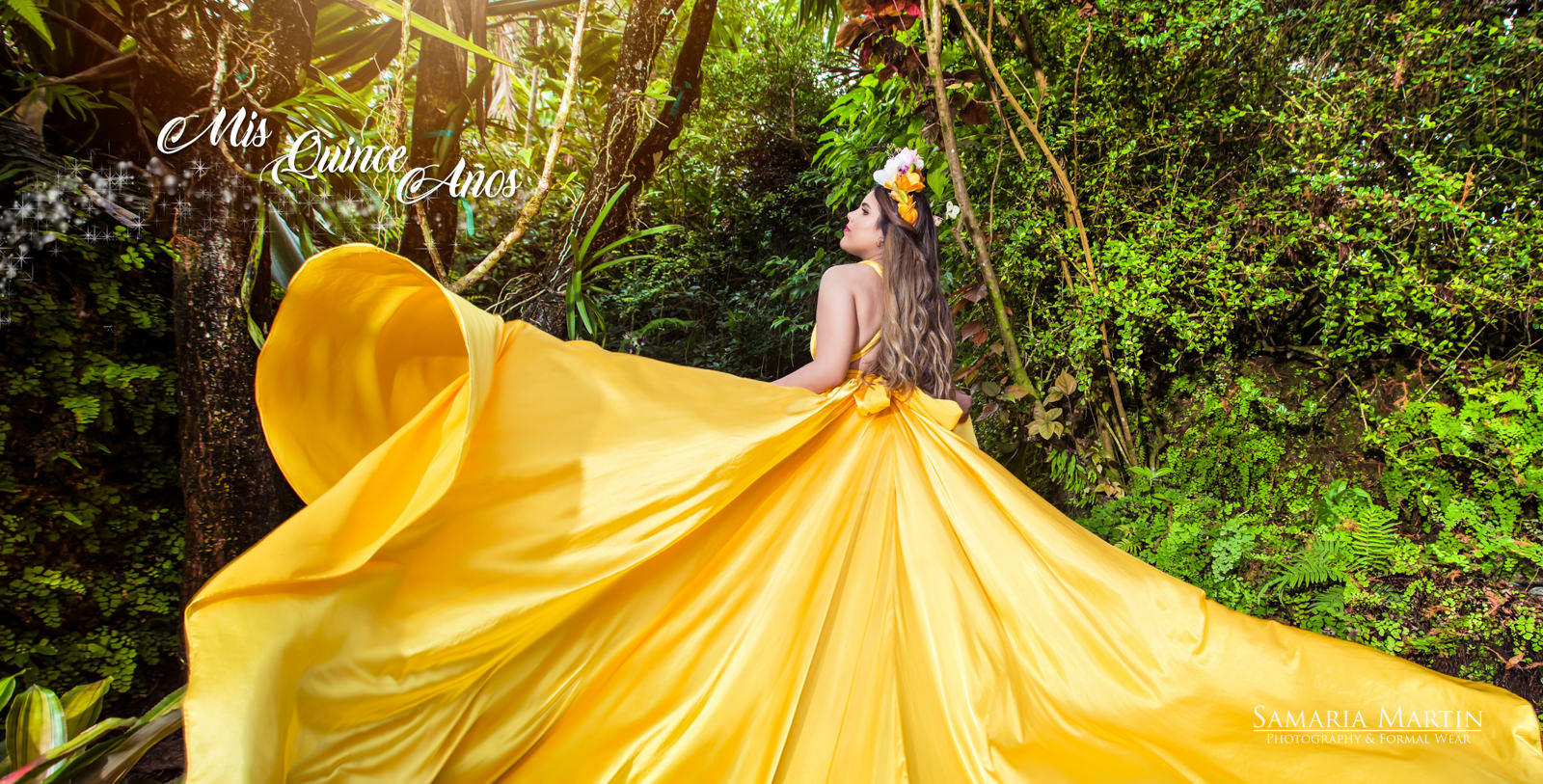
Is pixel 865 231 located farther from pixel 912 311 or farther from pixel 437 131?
pixel 437 131

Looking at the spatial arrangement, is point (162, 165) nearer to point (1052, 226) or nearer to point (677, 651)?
point (677, 651)

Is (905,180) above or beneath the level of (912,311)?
above

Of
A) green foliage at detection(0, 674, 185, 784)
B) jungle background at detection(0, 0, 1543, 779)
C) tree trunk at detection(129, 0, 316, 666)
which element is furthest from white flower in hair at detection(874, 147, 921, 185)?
green foliage at detection(0, 674, 185, 784)

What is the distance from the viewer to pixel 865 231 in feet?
7.98

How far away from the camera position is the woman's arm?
2.14 metres

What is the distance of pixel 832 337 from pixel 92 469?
2.57 metres

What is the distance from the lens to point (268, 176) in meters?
2.45

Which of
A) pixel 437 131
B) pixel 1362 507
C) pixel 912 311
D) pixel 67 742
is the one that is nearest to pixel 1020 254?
pixel 912 311

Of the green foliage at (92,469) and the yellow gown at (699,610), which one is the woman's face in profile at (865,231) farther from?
the green foliage at (92,469)

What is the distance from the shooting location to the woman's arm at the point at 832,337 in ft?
7.02

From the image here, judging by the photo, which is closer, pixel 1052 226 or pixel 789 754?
pixel 789 754

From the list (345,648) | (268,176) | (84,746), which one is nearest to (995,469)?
(345,648)

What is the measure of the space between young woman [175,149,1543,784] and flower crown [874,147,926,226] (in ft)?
2.67

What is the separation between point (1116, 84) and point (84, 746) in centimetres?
414
